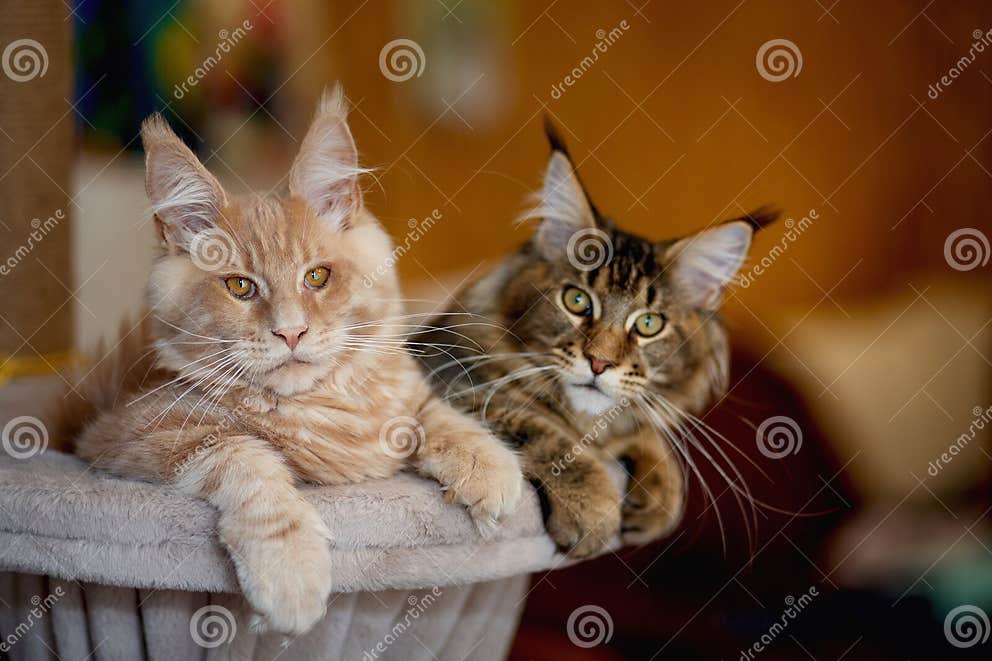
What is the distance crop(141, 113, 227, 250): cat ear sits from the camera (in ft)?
3.75

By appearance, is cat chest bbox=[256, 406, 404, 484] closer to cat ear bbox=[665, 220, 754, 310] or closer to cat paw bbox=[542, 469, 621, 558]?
cat paw bbox=[542, 469, 621, 558]

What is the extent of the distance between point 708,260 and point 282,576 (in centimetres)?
93

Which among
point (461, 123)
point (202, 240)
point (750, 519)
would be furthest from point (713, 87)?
point (202, 240)

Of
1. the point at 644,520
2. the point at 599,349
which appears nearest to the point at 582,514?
the point at 644,520

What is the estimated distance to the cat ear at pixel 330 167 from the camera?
3.97ft

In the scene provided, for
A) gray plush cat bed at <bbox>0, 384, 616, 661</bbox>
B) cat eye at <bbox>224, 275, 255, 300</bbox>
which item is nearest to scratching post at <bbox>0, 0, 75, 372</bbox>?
gray plush cat bed at <bbox>0, 384, 616, 661</bbox>

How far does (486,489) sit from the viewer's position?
110cm

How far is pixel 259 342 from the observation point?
43.9 inches

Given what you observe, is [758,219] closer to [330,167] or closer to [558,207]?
[558,207]

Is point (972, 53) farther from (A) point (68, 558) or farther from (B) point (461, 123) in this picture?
(A) point (68, 558)

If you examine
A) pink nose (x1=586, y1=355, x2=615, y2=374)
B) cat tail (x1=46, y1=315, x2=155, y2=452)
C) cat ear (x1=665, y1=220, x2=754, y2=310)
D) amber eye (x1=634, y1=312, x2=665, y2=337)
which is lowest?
cat tail (x1=46, y1=315, x2=155, y2=452)

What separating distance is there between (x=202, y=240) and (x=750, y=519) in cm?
170

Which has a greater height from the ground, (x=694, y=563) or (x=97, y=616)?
A: (x=694, y=563)

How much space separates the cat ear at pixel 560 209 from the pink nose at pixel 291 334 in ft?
1.80
